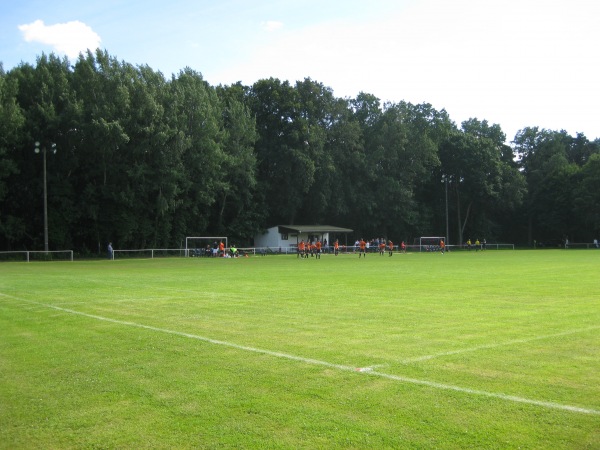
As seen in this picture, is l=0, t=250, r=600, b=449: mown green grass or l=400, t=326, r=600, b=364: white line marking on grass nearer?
l=0, t=250, r=600, b=449: mown green grass

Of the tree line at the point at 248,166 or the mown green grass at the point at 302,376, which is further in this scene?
the tree line at the point at 248,166

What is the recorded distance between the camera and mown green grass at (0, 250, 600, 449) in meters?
5.00

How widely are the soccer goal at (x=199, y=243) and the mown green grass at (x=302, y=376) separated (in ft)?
138

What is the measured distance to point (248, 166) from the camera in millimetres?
63625

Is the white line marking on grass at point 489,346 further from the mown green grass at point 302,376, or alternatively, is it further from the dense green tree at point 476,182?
the dense green tree at point 476,182

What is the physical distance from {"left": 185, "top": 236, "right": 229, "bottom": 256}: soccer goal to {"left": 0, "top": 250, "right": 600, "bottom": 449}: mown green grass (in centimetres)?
4218

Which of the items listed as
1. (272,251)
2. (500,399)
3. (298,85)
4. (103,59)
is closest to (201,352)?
(500,399)

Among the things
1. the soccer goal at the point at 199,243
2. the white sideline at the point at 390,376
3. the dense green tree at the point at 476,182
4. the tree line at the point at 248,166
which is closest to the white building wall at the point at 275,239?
the tree line at the point at 248,166

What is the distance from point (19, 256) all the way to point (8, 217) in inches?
191

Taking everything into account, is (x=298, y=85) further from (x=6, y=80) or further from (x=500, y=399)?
(x=500, y=399)

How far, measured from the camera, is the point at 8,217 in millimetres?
49219

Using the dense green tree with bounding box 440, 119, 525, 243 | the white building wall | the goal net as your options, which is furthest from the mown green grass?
the dense green tree with bounding box 440, 119, 525, 243

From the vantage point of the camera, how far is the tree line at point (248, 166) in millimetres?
51219

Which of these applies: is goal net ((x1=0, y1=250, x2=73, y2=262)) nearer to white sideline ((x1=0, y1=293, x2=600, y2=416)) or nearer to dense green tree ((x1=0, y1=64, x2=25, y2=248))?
dense green tree ((x1=0, y1=64, x2=25, y2=248))
